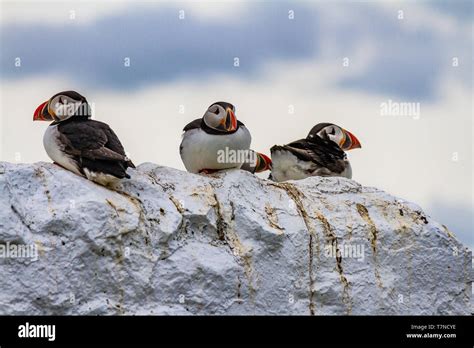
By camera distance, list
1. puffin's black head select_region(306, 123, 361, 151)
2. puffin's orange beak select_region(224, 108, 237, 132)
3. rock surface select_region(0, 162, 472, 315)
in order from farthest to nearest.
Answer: puffin's black head select_region(306, 123, 361, 151) → puffin's orange beak select_region(224, 108, 237, 132) → rock surface select_region(0, 162, 472, 315)

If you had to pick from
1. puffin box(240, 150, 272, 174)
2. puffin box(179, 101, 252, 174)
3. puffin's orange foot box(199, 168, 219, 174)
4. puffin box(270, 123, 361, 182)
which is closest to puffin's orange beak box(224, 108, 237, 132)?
puffin box(179, 101, 252, 174)

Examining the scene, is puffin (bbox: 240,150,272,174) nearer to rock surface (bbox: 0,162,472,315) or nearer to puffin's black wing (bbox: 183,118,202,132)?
puffin's black wing (bbox: 183,118,202,132)

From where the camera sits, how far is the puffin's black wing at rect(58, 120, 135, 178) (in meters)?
12.1

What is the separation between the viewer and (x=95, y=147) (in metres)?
12.3

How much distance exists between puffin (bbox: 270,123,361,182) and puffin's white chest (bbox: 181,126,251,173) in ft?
4.99

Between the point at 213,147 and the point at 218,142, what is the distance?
90 mm

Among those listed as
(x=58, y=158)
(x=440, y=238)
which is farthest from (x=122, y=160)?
(x=440, y=238)

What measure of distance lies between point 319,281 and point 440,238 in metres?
1.67

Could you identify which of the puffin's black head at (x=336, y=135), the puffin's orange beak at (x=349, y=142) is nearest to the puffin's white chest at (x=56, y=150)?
the puffin's black head at (x=336, y=135)

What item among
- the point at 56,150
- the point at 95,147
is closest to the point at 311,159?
the point at 95,147

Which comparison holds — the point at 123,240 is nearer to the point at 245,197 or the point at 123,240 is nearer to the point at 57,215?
the point at 57,215

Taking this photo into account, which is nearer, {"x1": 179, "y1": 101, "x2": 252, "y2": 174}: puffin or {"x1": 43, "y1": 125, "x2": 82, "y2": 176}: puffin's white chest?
{"x1": 43, "y1": 125, "x2": 82, "y2": 176}: puffin's white chest

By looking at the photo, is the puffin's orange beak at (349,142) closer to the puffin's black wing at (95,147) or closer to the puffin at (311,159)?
the puffin at (311,159)

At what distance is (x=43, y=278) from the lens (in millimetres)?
11250
